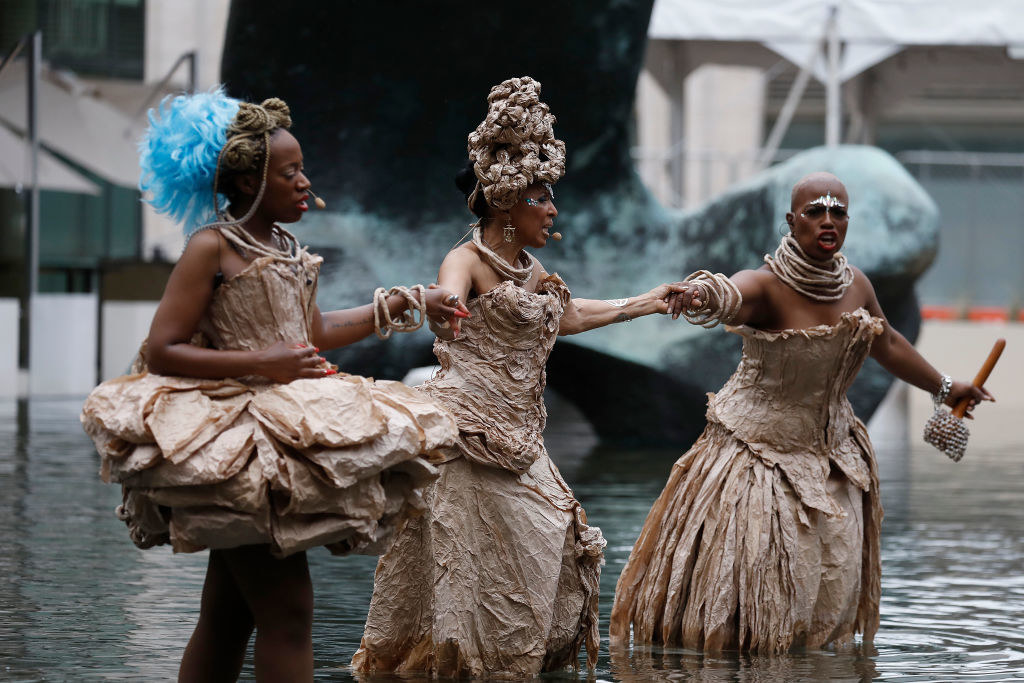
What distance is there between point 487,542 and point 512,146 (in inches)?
49.1

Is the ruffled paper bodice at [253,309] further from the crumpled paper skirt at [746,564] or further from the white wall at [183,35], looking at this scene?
the white wall at [183,35]

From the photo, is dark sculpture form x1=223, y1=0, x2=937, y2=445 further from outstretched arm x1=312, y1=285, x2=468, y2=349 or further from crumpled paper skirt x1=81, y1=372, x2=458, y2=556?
crumpled paper skirt x1=81, y1=372, x2=458, y2=556

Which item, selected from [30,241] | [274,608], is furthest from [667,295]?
[30,241]

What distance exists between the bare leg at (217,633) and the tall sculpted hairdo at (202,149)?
885 mm

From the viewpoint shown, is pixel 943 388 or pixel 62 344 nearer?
pixel 943 388

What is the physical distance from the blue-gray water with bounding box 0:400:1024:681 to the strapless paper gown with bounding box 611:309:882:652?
15 centimetres

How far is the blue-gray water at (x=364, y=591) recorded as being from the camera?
5.12 metres

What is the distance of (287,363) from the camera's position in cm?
375

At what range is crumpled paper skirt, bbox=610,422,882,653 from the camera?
17.9 ft

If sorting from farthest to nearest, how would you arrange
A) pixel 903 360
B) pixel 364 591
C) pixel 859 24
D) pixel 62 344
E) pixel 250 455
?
pixel 62 344 → pixel 859 24 → pixel 364 591 → pixel 903 360 → pixel 250 455

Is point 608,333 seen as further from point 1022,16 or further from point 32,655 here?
point 32,655

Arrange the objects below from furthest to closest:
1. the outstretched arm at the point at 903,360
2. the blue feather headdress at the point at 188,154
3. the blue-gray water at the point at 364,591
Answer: the outstretched arm at the point at 903,360 → the blue-gray water at the point at 364,591 → the blue feather headdress at the point at 188,154

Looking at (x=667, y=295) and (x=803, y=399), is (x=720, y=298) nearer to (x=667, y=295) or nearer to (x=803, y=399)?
(x=667, y=295)

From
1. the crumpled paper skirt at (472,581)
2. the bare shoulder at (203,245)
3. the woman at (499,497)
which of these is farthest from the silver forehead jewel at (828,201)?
the bare shoulder at (203,245)
